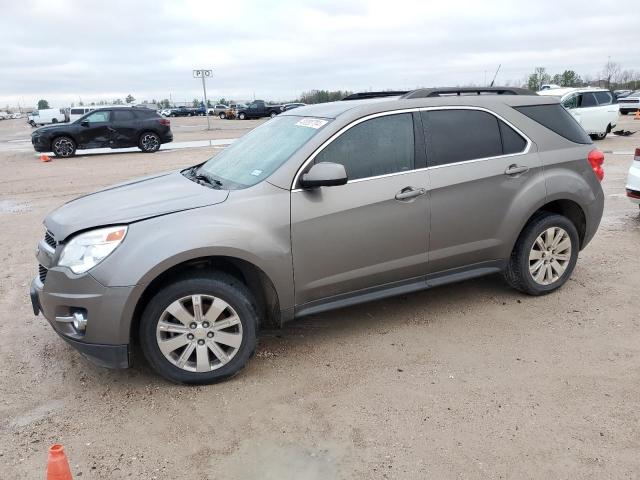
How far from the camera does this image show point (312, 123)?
4027mm

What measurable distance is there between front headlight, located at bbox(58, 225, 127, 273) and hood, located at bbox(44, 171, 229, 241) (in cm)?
5

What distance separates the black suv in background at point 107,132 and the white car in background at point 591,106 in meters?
13.1

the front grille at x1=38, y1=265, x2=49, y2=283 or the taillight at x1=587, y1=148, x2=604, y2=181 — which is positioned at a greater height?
the taillight at x1=587, y1=148, x2=604, y2=181

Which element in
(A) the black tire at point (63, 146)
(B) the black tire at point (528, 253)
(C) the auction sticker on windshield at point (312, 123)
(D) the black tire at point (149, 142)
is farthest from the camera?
(D) the black tire at point (149, 142)

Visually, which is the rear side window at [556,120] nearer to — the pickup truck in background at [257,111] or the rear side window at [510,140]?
the rear side window at [510,140]

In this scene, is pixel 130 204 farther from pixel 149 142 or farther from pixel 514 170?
pixel 149 142

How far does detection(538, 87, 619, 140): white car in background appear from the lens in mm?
17750

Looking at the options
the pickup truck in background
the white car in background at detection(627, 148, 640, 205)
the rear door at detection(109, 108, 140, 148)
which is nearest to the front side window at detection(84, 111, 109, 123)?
the rear door at detection(109, 108, 140, 148)

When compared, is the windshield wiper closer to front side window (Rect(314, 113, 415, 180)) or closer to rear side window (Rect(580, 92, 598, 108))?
front side window (Rect(314, 113, 415, 180))

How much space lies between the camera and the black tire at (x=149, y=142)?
18541 millimetres

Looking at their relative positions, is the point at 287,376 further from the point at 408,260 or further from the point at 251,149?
the point at 251,149

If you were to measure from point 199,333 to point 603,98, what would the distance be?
18645mm

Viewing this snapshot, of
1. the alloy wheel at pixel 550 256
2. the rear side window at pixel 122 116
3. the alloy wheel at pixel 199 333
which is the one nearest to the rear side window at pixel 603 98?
the rear side window at pixel 122 116

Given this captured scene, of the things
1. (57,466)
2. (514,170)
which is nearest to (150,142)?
(514,170)
